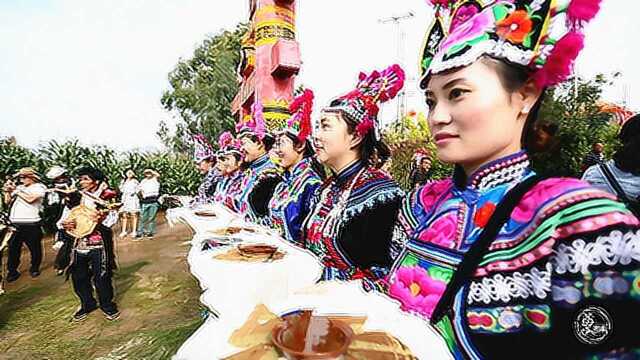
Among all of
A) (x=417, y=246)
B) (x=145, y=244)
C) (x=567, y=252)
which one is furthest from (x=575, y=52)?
(x=145, y=244)

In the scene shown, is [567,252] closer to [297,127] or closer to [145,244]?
[297,127]

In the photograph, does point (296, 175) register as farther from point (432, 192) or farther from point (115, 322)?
point (115, 322)

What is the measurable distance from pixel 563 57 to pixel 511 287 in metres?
0.58

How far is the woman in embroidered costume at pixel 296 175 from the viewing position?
2.94 m

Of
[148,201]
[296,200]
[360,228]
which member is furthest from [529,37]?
[148,201]

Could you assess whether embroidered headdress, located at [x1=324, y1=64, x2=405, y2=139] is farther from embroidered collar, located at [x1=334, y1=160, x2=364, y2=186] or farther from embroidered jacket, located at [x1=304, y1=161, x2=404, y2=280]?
embroidered jacket, located at [x1=304, y1=161, x2=404, y2=280]

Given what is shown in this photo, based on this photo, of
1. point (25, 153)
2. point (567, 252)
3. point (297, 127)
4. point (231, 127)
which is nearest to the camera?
point (567, 252)

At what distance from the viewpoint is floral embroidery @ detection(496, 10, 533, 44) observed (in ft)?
3.23

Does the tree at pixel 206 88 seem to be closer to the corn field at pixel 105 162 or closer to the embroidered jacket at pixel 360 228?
the corn field at pixel 105 162

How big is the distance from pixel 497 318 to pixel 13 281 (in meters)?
8.68

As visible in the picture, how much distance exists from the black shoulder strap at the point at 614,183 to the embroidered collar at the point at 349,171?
1.45 meters

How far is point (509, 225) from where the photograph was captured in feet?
3.01

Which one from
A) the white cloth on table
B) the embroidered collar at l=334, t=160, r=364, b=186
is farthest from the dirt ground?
the embroidered collar at l=334, t=160, r=364, b=186

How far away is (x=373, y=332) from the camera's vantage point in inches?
35.0
